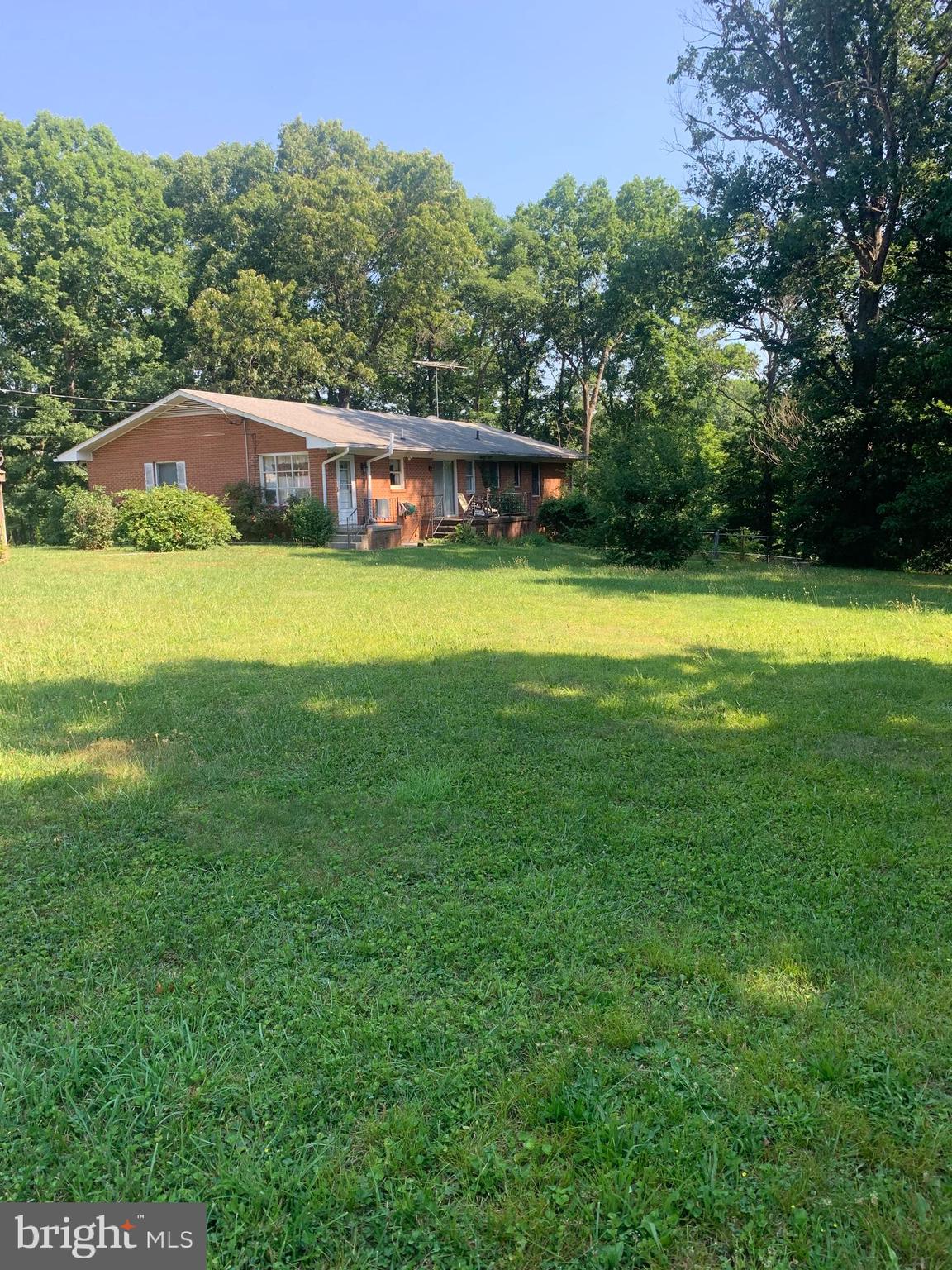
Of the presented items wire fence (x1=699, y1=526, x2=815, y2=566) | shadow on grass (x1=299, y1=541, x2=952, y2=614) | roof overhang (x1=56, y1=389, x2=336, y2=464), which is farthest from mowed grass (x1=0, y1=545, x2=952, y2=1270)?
roof overhang (x1=56, y1=389, x2=336, y2=464)

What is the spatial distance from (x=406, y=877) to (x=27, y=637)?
6755 millimetres

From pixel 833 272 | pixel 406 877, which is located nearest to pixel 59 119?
pixel 833 272

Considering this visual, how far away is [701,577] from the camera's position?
1490 centimetres

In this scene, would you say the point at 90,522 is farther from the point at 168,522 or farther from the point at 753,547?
the point at 753,547

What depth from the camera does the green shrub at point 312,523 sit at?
21.5 meters

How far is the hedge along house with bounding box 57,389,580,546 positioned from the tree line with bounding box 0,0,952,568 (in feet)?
18.5

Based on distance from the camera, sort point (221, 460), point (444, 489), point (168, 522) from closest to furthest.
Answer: point (168, 522) < point (221, 460) < point (444, 489)

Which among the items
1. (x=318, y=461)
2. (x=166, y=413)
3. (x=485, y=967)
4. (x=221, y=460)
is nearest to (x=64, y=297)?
(x=166, y=413)

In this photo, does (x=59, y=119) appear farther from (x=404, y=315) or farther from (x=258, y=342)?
(x=404, y=315)

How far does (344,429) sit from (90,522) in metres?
7.36

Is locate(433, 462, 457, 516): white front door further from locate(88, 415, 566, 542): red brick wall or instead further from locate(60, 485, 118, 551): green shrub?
locate(60, 485, 118, 551): green shrub

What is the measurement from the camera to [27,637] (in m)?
8.49

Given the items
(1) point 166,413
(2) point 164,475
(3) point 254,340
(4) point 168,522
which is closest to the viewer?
(4) point 168,522

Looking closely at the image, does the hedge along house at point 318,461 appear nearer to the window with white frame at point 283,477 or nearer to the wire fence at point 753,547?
the window with white frame at point 283,477
